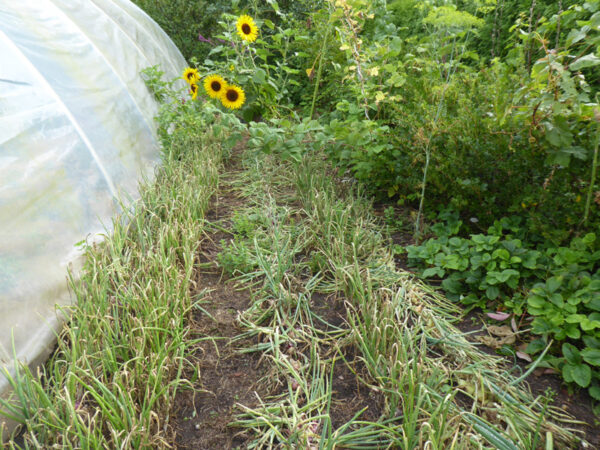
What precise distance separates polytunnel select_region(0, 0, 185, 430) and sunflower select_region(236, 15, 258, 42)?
1147mm

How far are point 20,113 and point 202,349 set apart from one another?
165cm

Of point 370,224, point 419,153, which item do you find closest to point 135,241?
point 370,224

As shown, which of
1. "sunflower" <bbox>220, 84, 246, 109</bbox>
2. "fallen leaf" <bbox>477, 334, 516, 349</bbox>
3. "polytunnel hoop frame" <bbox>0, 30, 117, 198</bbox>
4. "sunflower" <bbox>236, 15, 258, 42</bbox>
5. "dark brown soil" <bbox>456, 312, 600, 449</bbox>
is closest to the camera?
"dark brown soil" <bbox>456, 312, 600, 449</bbox>

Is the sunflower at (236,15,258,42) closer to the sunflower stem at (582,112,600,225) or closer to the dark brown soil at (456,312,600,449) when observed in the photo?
the sunflower stem at (582,112,600,225)

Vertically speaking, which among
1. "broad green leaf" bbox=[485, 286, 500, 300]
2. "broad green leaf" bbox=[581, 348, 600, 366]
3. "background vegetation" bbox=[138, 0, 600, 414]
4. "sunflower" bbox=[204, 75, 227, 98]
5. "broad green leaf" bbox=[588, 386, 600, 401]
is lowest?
"broad green leaf" bbox=[588, 386, 600, 401]

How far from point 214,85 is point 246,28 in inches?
23.5

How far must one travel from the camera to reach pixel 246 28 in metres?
3.70

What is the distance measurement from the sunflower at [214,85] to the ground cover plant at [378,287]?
67 centimetres

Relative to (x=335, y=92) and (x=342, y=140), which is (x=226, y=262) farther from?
(x=335, y=92)

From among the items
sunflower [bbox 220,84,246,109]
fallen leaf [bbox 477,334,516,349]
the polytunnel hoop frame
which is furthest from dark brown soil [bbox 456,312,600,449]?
sunflower [bbox 220,84,246,109]

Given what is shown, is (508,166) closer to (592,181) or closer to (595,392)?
(592,181)

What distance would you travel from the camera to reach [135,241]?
103 inches

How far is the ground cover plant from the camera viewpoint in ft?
5.06

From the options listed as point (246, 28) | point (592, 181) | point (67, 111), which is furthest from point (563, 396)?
point (246, 28)
